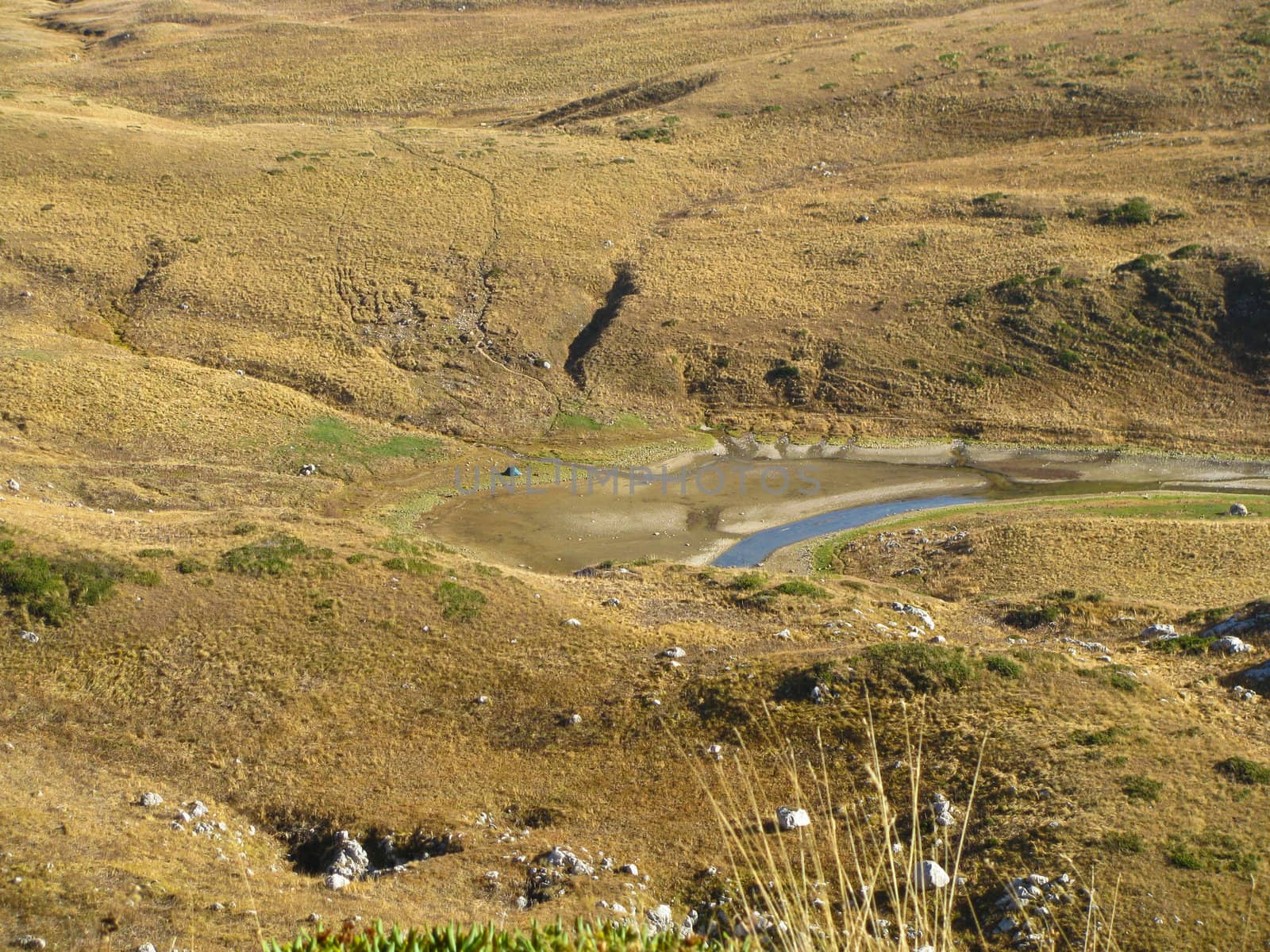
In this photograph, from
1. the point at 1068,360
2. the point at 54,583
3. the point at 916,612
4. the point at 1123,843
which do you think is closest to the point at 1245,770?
the point at 1123,843

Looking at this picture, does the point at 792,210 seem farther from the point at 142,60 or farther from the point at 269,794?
the point at 142,60

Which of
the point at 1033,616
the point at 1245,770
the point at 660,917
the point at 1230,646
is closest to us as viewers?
the point at 660,917

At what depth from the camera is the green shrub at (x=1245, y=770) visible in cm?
2111

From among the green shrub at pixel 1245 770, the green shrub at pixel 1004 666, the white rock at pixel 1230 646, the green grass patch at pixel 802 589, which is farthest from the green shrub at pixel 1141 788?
the green grass patch at pixel 802 589

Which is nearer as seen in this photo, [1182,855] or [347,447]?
[1182,855]

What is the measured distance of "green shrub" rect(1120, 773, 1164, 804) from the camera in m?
20.4

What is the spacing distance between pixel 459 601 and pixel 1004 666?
13294mm

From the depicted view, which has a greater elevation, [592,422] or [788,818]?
[788,818]

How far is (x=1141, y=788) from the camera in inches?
812

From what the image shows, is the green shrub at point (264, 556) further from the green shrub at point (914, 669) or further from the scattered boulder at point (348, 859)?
the green shrub at point (914, 669)

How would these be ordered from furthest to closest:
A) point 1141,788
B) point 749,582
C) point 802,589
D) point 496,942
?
point 749,582, point 802,589, point 1141,788, point 496,942

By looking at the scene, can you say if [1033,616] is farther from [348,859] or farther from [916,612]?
[348,859]

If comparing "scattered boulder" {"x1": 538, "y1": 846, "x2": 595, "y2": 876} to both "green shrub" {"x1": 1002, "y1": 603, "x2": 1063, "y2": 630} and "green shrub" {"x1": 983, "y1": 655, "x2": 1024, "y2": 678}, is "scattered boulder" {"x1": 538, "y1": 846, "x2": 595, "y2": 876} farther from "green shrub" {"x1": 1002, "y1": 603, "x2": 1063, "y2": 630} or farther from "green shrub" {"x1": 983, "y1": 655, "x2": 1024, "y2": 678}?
"green shrub" {"x1": 1002, "y1": 603, "x2": 1063, "y2": 630}

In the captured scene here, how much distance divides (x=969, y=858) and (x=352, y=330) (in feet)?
163
